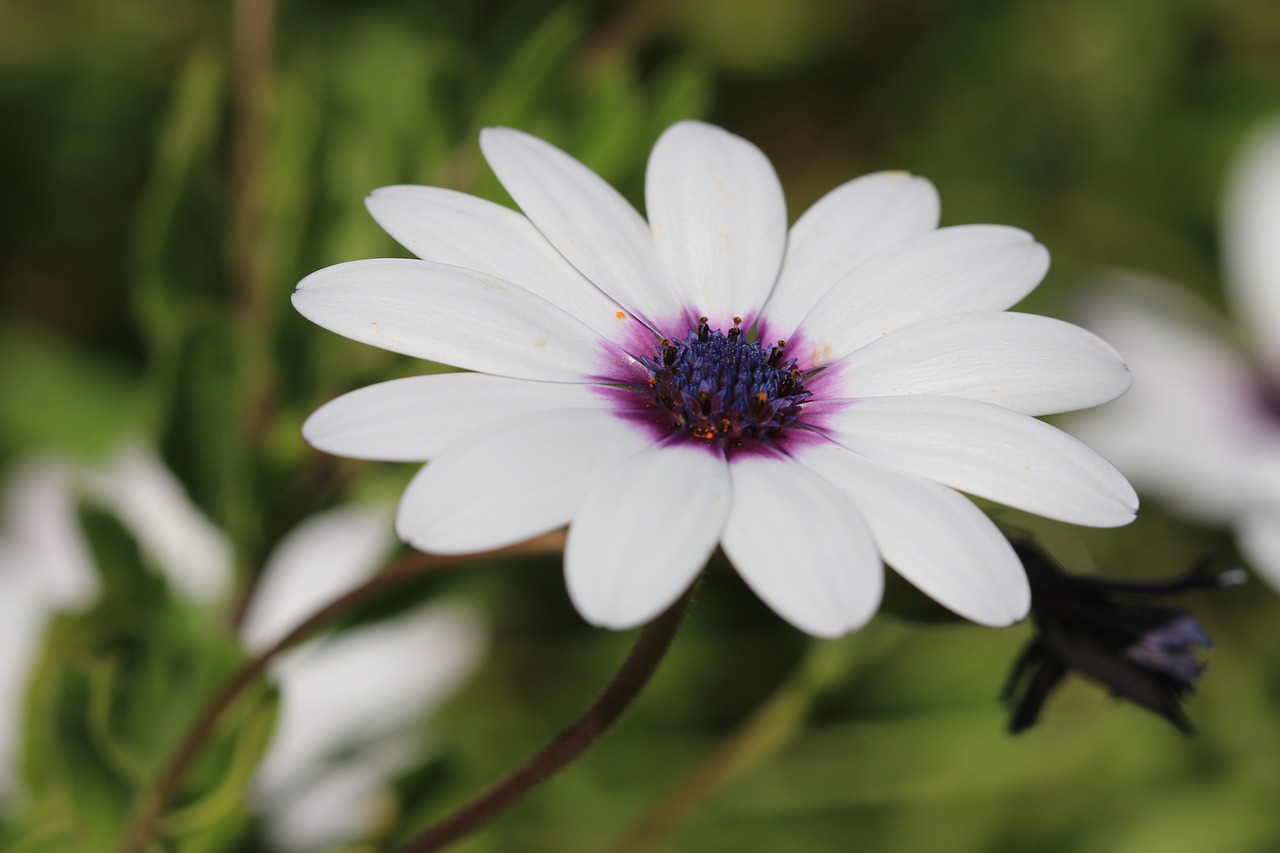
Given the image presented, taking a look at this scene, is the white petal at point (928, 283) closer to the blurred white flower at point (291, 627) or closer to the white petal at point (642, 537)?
the white petal at point (642, 537)

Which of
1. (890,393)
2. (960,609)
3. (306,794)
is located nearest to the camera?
(960,609)

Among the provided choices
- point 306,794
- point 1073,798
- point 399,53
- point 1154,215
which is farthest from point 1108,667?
point 1154,215

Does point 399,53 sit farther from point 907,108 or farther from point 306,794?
point 306,794

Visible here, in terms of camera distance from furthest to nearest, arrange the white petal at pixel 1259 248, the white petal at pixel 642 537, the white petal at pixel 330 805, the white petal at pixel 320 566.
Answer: the white petal at pixel 1259 248, the white petal at pixel 320 566, the white petal at pixel 330 805, the white petal at pixel 642 537

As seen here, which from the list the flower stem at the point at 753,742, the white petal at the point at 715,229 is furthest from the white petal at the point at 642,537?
the flower stem at the point at 753,742

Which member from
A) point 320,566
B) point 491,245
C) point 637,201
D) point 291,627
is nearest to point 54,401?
point 320,566

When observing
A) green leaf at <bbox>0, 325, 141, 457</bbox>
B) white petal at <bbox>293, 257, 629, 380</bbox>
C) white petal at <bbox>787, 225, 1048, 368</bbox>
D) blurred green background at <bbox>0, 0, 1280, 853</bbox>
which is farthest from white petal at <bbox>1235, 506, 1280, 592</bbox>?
green leaf at <bbox>0, 325, 141, 457</bbox>

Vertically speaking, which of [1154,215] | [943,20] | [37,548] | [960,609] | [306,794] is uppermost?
[943,20]
